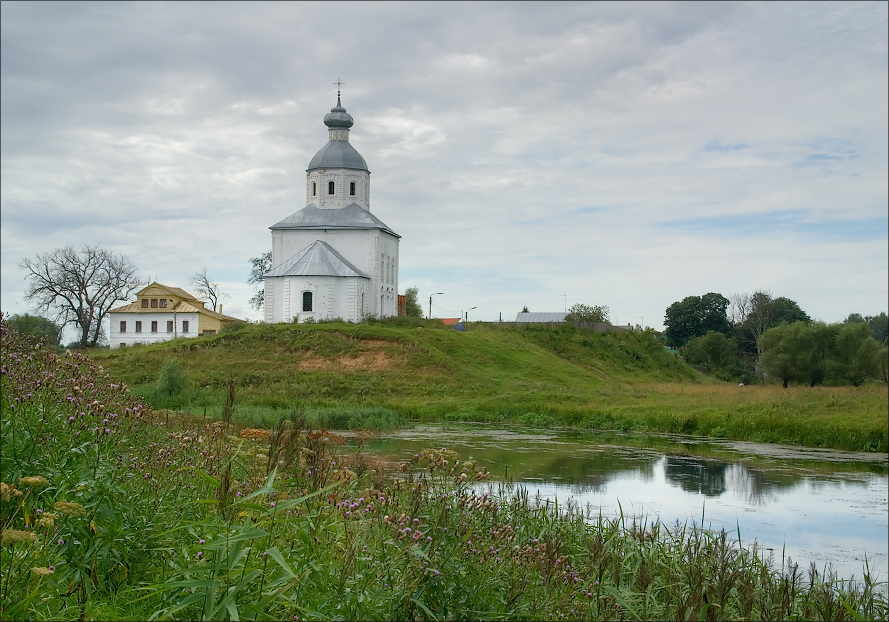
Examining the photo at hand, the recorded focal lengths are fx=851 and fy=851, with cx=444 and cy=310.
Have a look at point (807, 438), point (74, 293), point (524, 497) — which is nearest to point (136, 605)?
point (524, 497)

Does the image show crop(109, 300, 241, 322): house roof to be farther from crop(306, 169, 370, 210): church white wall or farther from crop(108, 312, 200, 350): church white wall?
crop(306, 169, 370, 210): church white wall

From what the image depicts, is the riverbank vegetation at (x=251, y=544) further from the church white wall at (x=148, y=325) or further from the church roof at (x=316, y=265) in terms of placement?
the church white wall at (x=148, y=325)

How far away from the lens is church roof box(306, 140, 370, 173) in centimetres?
5738

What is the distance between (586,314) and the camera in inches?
2486

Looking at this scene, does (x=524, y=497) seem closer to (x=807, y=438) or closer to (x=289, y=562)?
(x=289, y=562)

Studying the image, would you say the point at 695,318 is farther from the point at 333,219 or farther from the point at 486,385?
the point at 486,385

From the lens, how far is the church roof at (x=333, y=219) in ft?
180

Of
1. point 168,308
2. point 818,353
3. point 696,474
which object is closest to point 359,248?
point 168,308

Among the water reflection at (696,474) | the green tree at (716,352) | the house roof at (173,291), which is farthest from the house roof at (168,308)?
the water reflection at (696,474)

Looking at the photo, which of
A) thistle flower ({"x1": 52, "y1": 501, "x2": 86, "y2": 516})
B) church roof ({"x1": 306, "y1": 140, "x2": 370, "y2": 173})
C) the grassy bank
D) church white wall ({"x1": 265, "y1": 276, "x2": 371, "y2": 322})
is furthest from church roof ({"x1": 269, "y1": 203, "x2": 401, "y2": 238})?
thistle flower ({"x1": 52, "y1": 501, "x2": 86, "y2": 516})

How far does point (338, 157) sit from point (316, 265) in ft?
33.3

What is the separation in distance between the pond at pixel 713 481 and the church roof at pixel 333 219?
3350 cm

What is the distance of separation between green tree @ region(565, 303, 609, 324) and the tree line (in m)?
7.43

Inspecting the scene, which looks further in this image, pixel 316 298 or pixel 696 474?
pixel 316 298
